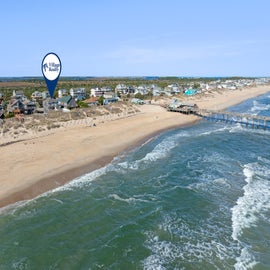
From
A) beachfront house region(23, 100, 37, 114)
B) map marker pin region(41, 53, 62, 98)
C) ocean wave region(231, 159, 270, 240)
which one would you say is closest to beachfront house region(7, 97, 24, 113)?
beachfront house region(23, 100, 37, 114)

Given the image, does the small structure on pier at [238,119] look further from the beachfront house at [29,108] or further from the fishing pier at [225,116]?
the beachfront house at [29,108]

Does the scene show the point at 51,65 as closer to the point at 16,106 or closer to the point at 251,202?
the point at 251,202

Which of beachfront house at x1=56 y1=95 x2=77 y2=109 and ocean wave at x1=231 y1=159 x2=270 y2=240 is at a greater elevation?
beachfront house at x1=56 y1=95 x2=77 y2=109

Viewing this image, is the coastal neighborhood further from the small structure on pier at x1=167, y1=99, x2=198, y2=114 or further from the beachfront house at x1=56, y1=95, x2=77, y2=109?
the small structure on pier at x1=167, y1=99, x2=198, y2=114

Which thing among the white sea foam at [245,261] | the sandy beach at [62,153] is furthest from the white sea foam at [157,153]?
the white sea foam at [245,261]

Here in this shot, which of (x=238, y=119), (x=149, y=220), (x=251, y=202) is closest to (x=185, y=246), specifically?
(x=149, y=220)
